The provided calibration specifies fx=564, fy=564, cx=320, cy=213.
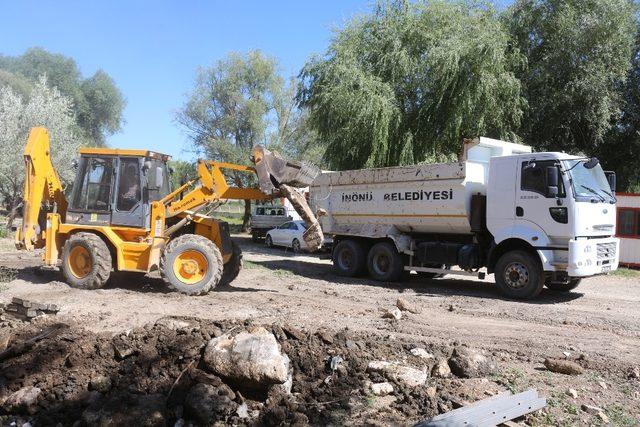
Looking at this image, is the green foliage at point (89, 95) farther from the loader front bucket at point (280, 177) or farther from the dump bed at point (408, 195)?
the loader front bucket at point (280, 177)

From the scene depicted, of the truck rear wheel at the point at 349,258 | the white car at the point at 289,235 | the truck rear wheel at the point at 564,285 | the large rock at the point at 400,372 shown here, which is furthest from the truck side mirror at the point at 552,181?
the white car at the point at 289,235

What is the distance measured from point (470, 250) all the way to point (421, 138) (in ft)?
26.3

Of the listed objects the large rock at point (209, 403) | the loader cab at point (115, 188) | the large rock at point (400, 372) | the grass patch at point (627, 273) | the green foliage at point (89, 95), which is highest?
the green foliage at point (89, 95)

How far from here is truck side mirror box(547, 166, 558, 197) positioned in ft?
33.5

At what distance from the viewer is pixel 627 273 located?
51.4ft

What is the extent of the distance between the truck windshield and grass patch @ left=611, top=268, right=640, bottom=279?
525 cm

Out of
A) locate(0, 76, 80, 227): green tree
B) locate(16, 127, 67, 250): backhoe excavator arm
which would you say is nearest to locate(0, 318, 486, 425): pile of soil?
locate(16, 127, 67, 250): backhoe excavator arm

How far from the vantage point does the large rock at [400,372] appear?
5377 millimetres

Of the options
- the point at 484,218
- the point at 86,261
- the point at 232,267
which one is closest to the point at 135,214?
the point at 86,261

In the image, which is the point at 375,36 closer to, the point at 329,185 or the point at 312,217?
the point at 329,185

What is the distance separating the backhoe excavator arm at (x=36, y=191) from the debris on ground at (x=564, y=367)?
9.10 meters

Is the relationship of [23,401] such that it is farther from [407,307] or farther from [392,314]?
[407,307]

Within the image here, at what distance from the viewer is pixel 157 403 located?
→ 4926 millimetres

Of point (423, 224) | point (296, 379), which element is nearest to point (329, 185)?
point (423, 224)
